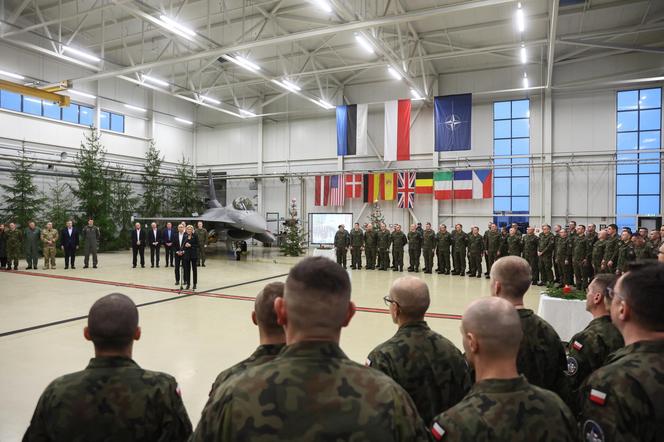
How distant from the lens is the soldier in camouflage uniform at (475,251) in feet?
38.8

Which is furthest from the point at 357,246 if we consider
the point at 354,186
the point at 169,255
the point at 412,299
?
the point at 412,299

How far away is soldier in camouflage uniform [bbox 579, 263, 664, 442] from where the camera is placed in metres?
1.52

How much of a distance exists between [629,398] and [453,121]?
50.9 ft

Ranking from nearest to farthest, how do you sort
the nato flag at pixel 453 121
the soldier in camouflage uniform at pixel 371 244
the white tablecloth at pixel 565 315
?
1. the white tablecloth at pixel 565 315
2. the soldier in camouflage uniform at pixel 371 244
3. the nato flag at pixel 453 121

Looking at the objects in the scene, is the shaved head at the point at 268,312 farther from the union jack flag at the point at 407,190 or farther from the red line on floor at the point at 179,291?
the union jack flag at the point at 407,190

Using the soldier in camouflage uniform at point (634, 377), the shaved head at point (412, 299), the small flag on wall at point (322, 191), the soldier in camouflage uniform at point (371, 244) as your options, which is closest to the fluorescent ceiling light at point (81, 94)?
the small flag on wall at point (322, 191)

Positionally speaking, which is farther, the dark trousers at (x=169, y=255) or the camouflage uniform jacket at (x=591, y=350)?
the dark trousers at (x=169, y=255)

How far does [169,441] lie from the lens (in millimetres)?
1732

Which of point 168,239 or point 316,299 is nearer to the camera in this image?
point 316,299

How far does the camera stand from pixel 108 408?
5.34ft

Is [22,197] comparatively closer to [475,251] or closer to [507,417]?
[475,251]

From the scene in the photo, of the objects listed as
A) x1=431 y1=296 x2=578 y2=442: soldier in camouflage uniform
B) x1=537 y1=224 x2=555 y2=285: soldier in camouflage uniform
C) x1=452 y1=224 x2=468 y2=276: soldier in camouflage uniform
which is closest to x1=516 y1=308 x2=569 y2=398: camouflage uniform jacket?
x1=431 y1=296 x2=578 y2=442: soldier in camouflage uniform

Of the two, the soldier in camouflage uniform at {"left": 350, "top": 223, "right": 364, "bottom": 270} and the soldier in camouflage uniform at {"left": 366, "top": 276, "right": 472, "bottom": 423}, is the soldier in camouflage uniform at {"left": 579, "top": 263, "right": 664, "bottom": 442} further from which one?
the soldier in camouflage uniform at {"left": 350, "top": 223, "right": 364, "bottom": 270}

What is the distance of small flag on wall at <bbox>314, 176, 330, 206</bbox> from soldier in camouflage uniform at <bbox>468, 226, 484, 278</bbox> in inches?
424
